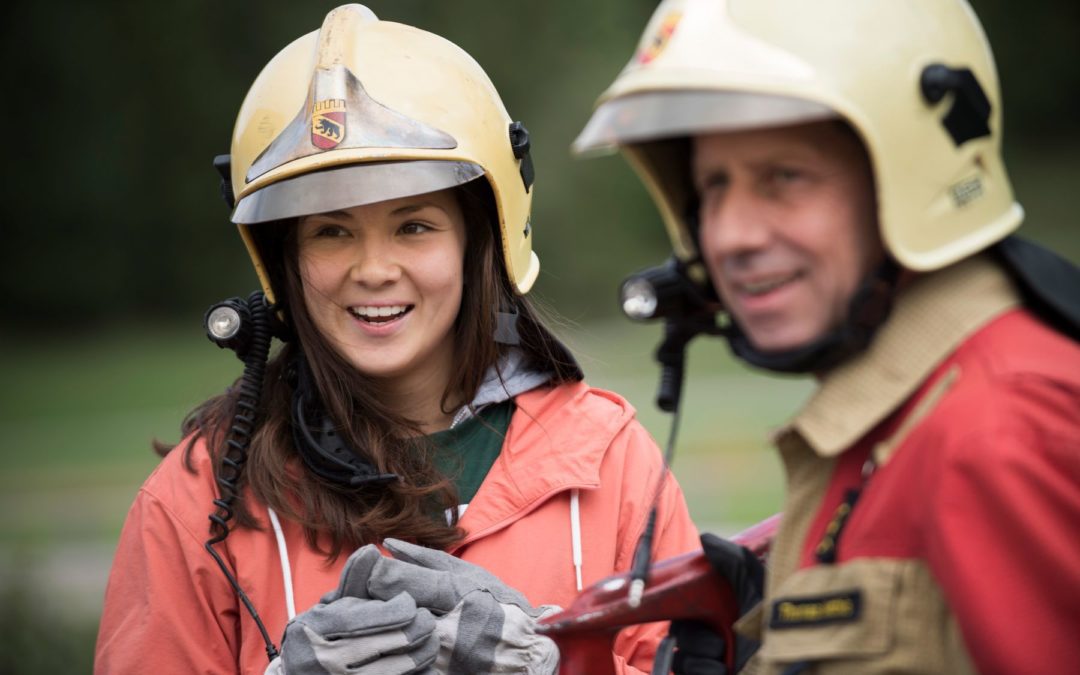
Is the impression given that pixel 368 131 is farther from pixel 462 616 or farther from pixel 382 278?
pixel 462 616

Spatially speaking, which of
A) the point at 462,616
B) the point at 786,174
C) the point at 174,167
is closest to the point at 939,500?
the point at 786,174

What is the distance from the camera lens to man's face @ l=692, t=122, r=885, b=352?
7.19 ft

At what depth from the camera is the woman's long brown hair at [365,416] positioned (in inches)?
126

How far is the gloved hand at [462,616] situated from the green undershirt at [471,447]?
442mm

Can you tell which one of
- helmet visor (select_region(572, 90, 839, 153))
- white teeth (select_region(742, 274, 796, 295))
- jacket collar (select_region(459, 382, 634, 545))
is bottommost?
jacket collar (select_region(459, 382, 634, 545))

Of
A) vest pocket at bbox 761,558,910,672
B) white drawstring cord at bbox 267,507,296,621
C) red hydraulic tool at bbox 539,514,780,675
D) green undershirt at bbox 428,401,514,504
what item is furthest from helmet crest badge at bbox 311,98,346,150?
vest pocket at bbox 761,558,910,672

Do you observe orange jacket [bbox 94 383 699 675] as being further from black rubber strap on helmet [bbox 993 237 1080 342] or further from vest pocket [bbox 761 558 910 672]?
black rubber strap on helmet [bbox 993 237 1080 342]

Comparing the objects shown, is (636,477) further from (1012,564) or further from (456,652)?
(1012,564)

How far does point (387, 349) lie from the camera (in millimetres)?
3320

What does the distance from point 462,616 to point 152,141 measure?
82.3 ft

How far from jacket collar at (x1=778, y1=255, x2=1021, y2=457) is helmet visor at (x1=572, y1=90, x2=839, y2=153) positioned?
0.32 meters

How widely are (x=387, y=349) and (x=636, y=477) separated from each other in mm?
673

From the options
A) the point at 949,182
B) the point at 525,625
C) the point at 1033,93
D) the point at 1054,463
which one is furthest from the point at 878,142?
the point at 1033,93

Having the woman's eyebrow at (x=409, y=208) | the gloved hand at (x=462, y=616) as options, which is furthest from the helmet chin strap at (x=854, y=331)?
the woman's eyebrow at (x=409, y=208)
